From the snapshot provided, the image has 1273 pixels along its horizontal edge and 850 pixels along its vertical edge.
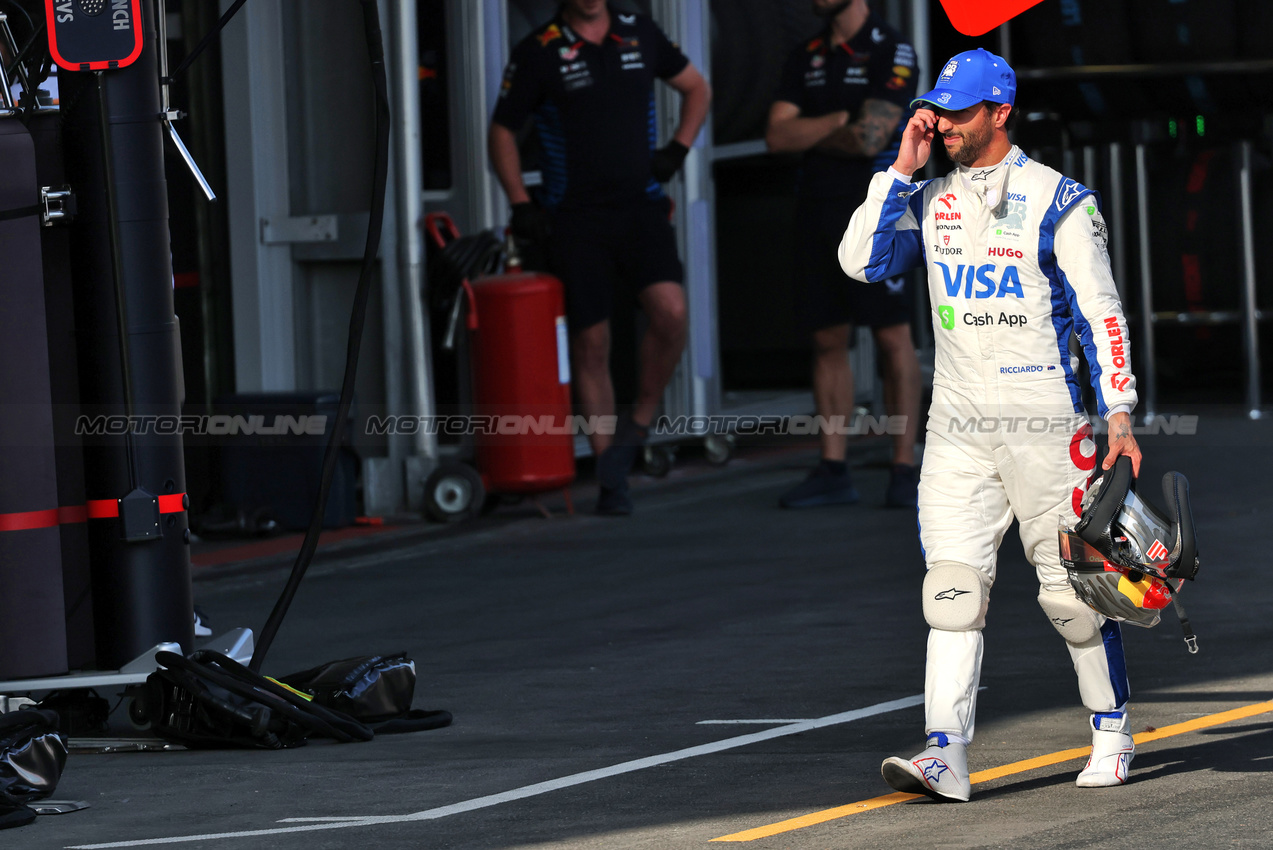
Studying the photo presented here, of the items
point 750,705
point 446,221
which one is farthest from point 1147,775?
point 446,221

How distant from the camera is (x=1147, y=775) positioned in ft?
14.9

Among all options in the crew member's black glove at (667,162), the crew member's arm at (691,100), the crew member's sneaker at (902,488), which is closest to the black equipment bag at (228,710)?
the crew member's sneaker at (902,488)

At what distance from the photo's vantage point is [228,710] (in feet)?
16.6

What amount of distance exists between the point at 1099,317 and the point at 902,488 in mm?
4808

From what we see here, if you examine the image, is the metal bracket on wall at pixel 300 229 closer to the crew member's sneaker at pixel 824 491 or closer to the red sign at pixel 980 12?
the crew member's sneaker at pixel 824 491

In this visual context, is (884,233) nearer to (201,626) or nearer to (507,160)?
(201,626)

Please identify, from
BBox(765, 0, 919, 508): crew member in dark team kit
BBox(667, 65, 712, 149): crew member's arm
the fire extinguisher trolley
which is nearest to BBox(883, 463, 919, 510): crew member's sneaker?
BBox(765, 0, 919, 508): crew member in dark team kit

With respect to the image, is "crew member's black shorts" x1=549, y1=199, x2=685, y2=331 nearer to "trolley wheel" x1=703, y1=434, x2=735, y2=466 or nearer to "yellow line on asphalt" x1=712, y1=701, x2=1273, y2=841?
"trolley wheel" x1=703, y1=434, x2=735, y2=466

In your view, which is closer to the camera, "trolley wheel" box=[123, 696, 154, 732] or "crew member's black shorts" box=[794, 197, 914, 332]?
"trolley wheel" box=[123, 696, 154, 732]

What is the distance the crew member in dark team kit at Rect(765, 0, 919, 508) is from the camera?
9086mm

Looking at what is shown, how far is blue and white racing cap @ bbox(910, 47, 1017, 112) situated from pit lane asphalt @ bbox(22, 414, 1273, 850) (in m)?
1.57

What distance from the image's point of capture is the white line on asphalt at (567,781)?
4.19 m

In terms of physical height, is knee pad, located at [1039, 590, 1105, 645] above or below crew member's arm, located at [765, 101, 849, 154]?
below

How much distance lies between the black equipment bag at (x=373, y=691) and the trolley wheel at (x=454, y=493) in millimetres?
3816
